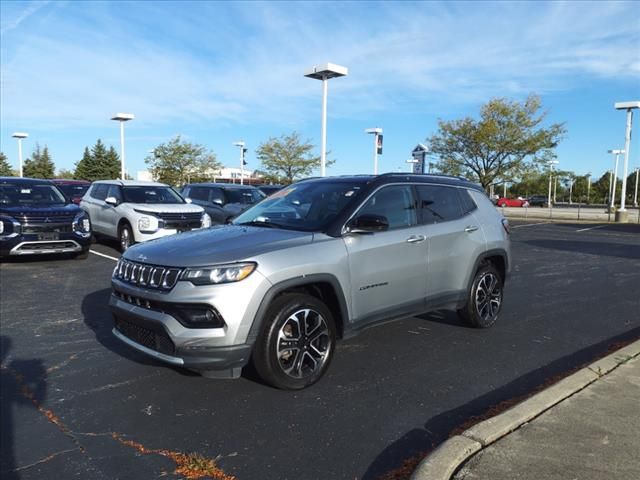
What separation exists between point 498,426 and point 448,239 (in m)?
2.34

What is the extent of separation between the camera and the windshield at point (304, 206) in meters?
4.52

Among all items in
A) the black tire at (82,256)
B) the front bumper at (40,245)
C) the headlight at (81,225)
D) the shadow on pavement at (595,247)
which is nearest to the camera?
the front bumper at (40,245)

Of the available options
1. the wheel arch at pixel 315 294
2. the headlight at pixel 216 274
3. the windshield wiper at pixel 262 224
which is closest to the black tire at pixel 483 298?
the wheel arch at pixel 315 294

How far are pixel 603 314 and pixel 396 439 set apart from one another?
4.71 metres

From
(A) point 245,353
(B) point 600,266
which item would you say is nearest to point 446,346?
(A) point 245,353

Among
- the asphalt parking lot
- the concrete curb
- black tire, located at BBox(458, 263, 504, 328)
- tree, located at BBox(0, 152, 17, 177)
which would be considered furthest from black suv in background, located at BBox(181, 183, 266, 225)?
tree, located at BBox(0, 152, 17, 177)

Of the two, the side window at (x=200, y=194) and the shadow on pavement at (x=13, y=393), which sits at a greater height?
the side window at (x=200, y=194)

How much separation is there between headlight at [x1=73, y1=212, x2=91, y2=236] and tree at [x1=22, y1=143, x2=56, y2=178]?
5393 centimetres

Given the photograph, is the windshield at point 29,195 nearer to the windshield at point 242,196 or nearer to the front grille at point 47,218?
the front grille at point 47,218

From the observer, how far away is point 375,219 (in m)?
4.25

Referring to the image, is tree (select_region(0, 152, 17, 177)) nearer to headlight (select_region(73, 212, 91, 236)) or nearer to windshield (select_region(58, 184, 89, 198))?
windshield (select_region(58, 184, 89, 198))

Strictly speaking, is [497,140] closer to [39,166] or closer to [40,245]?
[40,245]

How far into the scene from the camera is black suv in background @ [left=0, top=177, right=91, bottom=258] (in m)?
9.52

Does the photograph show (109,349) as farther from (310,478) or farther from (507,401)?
(507,401)
